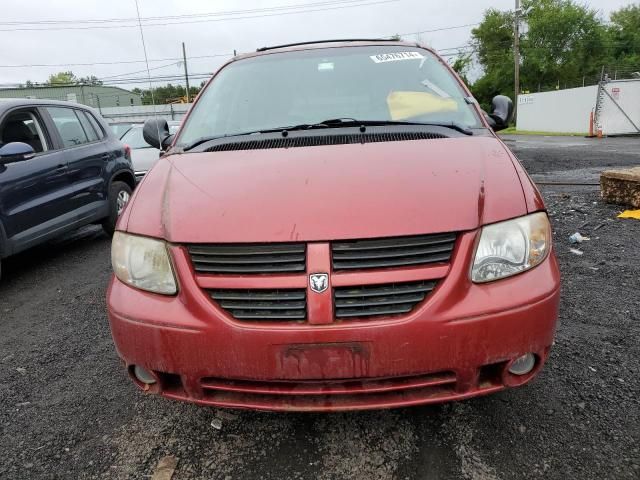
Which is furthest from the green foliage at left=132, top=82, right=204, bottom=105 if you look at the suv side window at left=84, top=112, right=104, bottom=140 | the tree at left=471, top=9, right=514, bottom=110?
the suv side window at left=84, top=112, right=104, bottom=140

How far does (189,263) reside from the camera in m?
1.78

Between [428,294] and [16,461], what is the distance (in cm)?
182

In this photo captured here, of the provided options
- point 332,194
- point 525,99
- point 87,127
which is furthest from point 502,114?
point 525,99

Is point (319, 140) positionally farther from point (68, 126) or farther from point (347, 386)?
point (68, 126)

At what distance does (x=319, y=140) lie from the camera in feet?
7.82

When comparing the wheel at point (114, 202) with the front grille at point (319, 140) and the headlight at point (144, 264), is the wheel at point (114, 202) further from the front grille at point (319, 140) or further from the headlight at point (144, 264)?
the headlight at point (144, 264)

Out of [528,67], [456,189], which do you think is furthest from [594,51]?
[456,189]

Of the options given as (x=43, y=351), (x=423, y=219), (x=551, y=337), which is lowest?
(x=43, y=351)

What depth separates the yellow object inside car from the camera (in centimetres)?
267

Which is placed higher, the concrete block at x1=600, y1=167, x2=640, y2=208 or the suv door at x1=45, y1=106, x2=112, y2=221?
the suv door at x1=45, y1=106, x2=112, y2=221

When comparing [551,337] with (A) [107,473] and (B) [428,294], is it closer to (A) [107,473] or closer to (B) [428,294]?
(B) [428,294]

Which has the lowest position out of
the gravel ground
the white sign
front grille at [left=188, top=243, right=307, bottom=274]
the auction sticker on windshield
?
the white sign

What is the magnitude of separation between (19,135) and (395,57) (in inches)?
142

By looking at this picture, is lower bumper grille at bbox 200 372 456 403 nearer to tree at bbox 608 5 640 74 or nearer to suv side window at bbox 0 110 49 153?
suv side window at bbox 0 110 49 153
